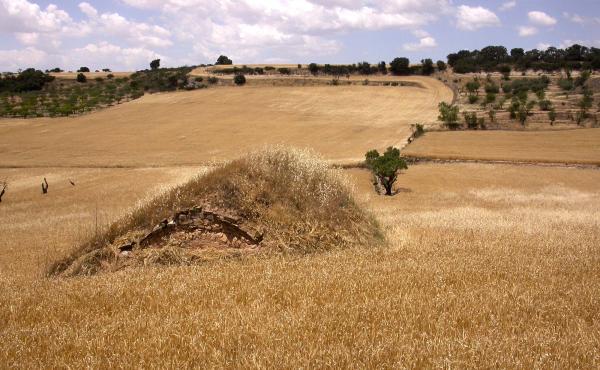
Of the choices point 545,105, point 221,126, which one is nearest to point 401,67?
point 545,105

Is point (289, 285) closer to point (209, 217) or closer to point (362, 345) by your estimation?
point (362, 345)

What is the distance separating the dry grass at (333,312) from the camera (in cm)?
486

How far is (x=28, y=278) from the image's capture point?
399 inches

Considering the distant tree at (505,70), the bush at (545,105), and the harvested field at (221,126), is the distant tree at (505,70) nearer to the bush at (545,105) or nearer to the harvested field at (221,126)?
the harvested field at (221,126)

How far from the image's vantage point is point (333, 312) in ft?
19.9

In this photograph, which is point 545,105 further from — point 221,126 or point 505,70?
point 505,70

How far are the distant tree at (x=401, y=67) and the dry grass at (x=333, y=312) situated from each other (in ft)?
313

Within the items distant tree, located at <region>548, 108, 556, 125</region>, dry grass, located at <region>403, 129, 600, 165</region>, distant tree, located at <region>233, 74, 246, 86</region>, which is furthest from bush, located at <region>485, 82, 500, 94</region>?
distant tree, located at <region>233, 74, 246, 86</region>

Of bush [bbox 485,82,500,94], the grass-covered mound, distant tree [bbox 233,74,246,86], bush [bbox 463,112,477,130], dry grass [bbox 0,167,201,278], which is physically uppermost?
distant tree [bbox 233,74,246,86]

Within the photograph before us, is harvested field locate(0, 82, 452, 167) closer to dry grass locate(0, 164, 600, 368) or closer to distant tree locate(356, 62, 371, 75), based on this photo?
distant tree locate(356, 62, 371, 75)

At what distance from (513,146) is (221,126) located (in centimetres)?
3436

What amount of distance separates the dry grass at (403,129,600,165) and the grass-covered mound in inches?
1377

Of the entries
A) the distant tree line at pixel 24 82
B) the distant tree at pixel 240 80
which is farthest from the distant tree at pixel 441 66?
the distant tree line at pixel 24 82

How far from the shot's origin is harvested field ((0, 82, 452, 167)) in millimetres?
49719
